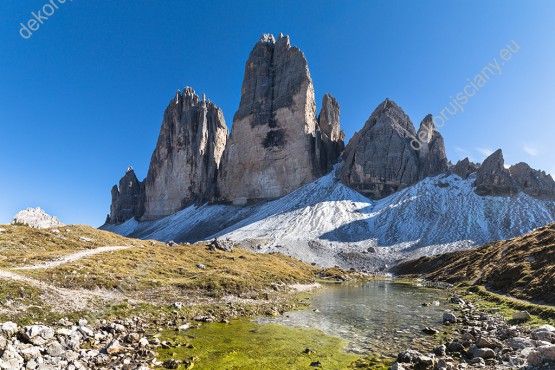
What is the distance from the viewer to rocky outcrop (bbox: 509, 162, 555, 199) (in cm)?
14788

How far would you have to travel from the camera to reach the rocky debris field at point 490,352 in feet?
39.0

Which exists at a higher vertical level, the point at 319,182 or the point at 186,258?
the point at 319,182

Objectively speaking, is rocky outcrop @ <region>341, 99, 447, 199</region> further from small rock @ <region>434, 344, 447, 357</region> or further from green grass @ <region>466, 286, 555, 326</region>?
small rock @ <region>434, 344, 447, 357</region>

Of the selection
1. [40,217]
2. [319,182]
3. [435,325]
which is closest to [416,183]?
[319,182]

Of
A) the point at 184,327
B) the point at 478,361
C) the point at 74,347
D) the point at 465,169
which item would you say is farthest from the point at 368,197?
the point at 74,347

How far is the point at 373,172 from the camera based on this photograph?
578 feet

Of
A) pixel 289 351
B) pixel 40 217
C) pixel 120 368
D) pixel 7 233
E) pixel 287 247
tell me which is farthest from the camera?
pixel 40 217

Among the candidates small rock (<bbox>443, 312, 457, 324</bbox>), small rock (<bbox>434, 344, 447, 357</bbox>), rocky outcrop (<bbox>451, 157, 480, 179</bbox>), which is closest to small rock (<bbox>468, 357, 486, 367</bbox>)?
small rock (<bbox>434, 344, 447, 357</bbox>)

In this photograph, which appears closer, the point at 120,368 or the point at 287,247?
the point at 120,368

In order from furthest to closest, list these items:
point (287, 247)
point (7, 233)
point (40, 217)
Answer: point (40, 217) < point (287, 247) < point (7, 233)

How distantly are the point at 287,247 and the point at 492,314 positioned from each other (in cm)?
9225

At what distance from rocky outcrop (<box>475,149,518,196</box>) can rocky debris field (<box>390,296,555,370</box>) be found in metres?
154

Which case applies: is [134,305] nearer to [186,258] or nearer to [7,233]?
[186,258]

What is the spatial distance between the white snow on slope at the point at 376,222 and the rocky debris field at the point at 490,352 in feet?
297
